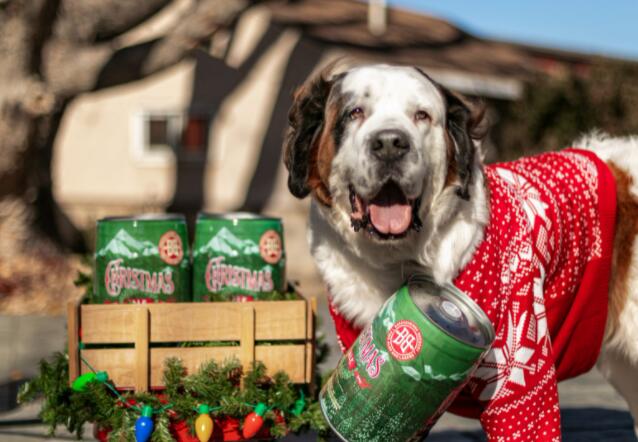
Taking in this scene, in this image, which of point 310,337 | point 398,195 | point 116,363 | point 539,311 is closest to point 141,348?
point 116,363

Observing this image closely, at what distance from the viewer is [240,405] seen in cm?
334

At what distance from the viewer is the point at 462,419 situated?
17.6 ft

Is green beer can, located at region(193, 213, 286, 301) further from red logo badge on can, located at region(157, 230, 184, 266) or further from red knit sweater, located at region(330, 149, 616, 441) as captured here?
red knit sweater, located at region(330, 149, 616, 441)

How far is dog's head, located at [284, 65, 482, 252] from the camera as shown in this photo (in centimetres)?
297

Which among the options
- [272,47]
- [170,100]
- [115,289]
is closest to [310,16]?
[272,47]

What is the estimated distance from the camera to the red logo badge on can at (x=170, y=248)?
3.46 metres

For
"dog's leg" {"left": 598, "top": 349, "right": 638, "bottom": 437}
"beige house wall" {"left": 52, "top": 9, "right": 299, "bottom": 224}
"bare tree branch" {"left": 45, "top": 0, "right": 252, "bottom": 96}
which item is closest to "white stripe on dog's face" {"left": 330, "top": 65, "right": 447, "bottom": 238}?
"dog's leg" {"left": 598, "top": 349, "right": 638, "bottom": 437}

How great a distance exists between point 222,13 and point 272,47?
19.4ft

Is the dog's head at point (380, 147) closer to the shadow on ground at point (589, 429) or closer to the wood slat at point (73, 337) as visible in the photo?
the wood slat at point (73, 337)

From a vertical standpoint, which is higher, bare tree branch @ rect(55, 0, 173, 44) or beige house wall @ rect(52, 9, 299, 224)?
bare tree branch @ rect(55, 0, 173, 44)

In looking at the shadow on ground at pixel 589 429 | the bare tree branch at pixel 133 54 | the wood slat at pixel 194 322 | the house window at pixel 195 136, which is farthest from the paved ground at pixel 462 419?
the house window at pixel 195 136

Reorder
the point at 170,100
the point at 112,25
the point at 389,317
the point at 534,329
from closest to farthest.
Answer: the point at 389,317 < the point at 534,329 < the point at 112,25 < the point at 170,100

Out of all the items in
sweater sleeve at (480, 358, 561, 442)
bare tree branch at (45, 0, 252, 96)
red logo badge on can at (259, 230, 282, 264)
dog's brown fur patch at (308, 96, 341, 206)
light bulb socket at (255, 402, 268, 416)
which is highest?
bare tree branch at (45, 0, 252, 96)

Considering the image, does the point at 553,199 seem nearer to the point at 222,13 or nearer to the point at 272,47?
the point at 222,13
